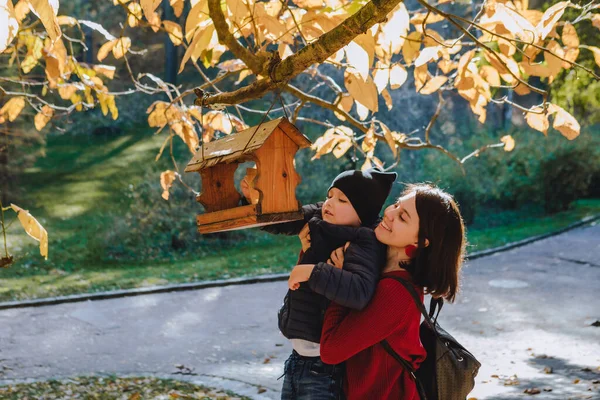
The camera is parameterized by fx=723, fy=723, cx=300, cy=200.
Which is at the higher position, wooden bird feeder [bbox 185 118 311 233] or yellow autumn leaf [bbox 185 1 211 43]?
yellow autumn leaf [bbox 185 1 211 43]

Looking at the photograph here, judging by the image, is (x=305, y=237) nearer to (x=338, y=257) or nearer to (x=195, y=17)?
(x=338, y=257)

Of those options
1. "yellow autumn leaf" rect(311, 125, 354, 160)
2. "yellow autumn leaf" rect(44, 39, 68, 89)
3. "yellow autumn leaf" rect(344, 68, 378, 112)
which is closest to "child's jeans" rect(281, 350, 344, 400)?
"yellow autumn leaf" rect(344, 68, 378, 112)

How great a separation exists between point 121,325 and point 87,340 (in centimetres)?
70

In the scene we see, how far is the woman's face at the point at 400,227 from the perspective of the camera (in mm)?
2357

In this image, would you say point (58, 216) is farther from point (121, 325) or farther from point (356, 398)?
point (356, 398)

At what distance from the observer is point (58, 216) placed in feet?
54.3

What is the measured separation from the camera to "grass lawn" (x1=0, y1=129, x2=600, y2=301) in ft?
37.4

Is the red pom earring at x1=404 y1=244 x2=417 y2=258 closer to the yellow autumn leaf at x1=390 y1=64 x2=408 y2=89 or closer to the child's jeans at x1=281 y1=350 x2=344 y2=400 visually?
the child's jeans at x1=281 y1=350 x2=344 y2=400

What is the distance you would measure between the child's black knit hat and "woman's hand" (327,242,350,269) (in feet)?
0.54

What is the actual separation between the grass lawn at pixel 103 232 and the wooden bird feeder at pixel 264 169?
823 cm

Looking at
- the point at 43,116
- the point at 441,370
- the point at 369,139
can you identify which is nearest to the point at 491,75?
the point at 369,139

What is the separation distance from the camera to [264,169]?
251cm

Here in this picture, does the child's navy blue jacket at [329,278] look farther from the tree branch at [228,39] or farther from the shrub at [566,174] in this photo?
the shrub at [566,174]

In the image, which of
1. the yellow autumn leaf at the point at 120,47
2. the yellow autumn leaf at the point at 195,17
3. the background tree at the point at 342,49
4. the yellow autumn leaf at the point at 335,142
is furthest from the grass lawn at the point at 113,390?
the yellow autumn leaf at the point at 195,17
